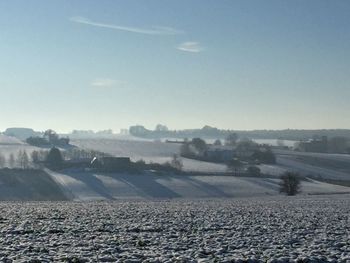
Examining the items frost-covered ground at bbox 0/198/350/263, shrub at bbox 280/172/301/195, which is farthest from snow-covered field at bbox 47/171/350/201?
frost-covered ground at bbox 0/198/350/263

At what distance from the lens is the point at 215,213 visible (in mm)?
28094

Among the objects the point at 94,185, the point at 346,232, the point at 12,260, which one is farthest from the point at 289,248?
the point at 94,185

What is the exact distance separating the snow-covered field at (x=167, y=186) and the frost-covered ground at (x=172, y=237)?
4083 cm

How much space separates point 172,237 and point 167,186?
197ft

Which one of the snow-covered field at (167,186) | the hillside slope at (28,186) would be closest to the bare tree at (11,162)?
the hillside slope at (28,186)

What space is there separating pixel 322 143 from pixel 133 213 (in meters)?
153

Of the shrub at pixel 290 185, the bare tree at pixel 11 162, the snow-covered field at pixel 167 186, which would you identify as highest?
the bare tree at pixel 11 162

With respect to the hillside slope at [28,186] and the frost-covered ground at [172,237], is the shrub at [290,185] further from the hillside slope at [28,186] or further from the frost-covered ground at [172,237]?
the frost-covered ground at [172,237]

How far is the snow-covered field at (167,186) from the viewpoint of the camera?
2771 inches

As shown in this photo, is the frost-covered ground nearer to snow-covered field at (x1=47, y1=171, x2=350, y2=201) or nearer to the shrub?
the shrub

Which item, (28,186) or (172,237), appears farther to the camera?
(28,186)

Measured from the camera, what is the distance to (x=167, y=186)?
259ft

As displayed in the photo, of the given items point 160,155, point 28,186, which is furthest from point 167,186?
point 160,155

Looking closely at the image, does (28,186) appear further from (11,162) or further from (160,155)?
(160,155)
